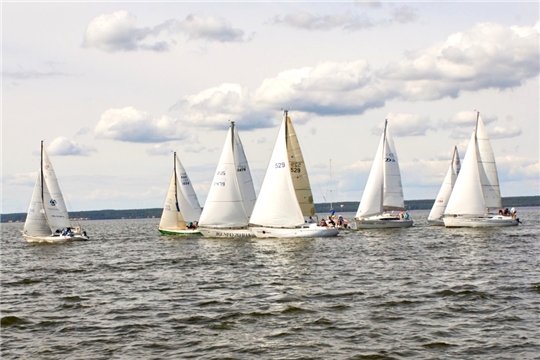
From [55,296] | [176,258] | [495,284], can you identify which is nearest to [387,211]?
[176,258]

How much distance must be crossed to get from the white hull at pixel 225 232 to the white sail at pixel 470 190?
2376cm

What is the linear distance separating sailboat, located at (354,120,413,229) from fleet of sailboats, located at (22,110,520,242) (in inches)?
4.3

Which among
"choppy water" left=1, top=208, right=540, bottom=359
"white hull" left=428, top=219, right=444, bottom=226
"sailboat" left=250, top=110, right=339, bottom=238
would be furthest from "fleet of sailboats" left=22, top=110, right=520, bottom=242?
"choppy water" left=1, top=208, right=540, bottom=359

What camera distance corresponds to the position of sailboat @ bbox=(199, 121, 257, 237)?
59.7 m

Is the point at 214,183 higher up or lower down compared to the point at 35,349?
higher up

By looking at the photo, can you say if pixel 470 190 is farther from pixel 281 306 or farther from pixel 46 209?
pixel 281 306

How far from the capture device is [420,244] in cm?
5284

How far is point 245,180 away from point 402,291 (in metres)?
34.7

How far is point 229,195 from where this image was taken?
2346 inches

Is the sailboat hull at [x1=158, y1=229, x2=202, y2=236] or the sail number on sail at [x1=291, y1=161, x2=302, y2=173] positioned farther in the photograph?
the sailboat hull at [x1=158, y1=229, x2=202, y2=236]

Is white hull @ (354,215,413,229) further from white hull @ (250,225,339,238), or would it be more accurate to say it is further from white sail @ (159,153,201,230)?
white sail @ (159,153,201,230)

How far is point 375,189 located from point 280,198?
69.8 ft

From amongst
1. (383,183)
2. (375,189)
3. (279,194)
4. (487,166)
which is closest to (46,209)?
(279,194)

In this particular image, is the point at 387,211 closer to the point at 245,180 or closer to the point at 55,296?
the point at 245,180
